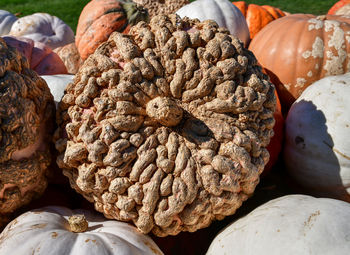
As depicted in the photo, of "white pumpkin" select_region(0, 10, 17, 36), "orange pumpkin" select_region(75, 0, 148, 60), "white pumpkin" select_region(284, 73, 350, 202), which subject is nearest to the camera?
"white pumpkin" select_region(284, 73, 350, 202)

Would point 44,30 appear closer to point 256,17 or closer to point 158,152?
point 256,17

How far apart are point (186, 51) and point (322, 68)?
1.09 m

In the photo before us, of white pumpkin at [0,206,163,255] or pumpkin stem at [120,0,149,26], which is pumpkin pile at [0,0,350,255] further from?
pumpkin stem at [120,0,149,26]

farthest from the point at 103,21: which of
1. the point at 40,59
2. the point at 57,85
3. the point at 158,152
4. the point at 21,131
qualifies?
the point at 158,152

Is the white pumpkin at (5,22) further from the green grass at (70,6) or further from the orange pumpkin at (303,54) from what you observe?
the orange pumpkin at (303,54)

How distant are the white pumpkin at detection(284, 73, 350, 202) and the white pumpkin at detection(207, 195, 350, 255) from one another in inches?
13.4

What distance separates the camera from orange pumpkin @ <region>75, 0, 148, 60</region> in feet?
8.29

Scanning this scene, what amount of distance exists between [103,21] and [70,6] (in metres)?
5.01

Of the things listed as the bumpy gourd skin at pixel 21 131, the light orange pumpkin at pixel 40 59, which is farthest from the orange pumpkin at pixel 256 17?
the bumpy gourd skin at pixel 21 131

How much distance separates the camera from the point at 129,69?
4.02 ft

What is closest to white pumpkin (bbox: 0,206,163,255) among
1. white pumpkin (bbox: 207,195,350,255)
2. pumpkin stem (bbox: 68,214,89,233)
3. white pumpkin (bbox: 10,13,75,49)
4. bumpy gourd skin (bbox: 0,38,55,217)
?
pumpkin stem (bbox: 68,214,89,233)

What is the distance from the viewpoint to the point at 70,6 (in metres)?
7.00

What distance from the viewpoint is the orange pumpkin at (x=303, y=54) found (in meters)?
1.98

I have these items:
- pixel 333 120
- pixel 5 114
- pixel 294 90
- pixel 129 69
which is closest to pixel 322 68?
pixel 294 90
